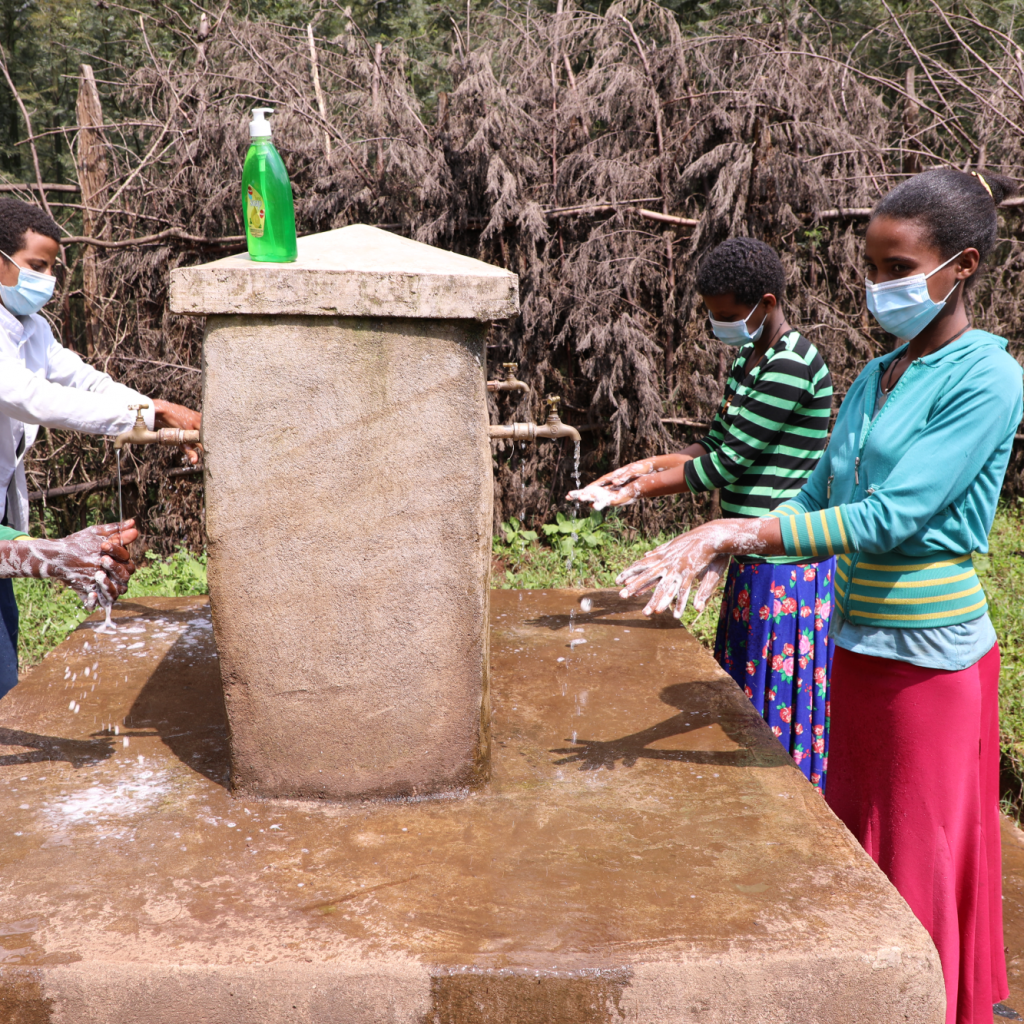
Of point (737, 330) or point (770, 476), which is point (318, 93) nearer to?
point (737, 330)

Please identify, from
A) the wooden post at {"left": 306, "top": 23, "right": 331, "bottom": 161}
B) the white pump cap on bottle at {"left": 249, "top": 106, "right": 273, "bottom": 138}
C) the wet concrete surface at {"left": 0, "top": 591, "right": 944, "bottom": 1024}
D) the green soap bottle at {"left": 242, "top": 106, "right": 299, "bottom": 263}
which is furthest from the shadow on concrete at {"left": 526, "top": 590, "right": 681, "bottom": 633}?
the wooden post at {"left": 306, "top": 23, "right": 331, "bottom": 161}

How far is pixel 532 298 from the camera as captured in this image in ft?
17.1

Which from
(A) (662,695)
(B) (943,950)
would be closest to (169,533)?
(A) (662,695)

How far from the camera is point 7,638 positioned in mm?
2846

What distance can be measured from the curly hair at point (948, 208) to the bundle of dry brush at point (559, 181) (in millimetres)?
3318

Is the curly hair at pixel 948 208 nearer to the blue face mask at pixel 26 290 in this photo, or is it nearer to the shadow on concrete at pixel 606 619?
the shadow on concrete at pixel 606 619


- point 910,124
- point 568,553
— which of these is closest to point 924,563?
point 568,553

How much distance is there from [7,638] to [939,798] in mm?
2727

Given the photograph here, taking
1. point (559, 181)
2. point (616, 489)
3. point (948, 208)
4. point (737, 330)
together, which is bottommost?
point (616, 489)

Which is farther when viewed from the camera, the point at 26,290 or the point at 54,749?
the point at 26,290

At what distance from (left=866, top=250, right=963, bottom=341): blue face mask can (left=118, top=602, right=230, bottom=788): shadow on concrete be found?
5.95ft

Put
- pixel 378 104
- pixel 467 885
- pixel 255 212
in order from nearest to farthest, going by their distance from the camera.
Answer: 1. pixel 467 885
2. pixel 255 212
3. pixel 378 104

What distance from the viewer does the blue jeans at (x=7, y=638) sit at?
9.29 feet

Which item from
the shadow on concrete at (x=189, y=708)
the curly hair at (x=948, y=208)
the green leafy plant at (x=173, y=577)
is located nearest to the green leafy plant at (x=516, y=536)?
the green leafy plant at (x=173, y=577)
